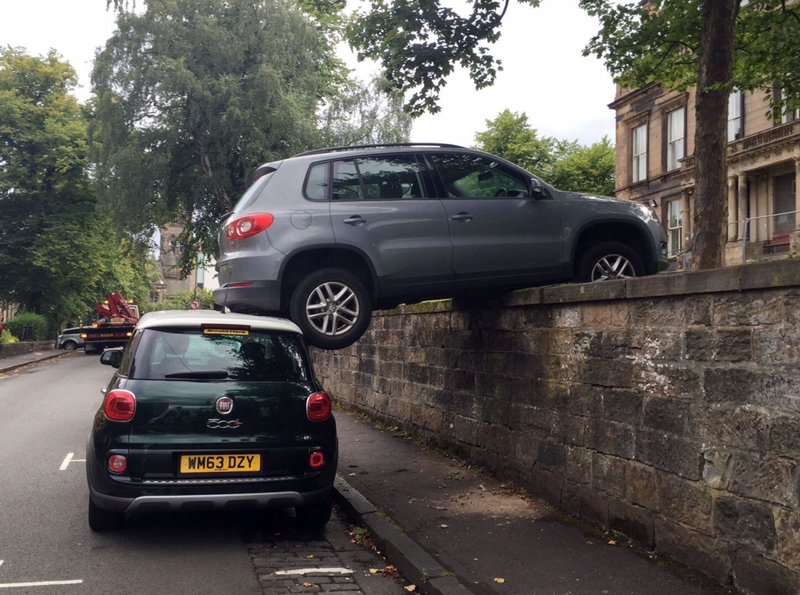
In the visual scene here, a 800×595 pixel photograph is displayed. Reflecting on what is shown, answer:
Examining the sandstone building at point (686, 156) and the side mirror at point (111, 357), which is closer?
the side mirror at point (111, 357)

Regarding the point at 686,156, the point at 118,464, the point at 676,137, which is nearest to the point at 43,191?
the point at 676,137

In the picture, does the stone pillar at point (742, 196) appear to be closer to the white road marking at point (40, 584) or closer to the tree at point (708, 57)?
the tree at point (708, 57)

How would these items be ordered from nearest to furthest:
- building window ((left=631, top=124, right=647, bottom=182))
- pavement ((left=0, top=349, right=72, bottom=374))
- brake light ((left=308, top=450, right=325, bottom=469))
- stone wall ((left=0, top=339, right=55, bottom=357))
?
1. brake light ((left=308, top=450, right=325, bottom=469))
2. pavement ((left=0, top=349, right=72, bottom=374))
3. stone wall ((left=0, top=339, right=55, bottom=357))
4. building window ((left=631, top=124, right=647, bottom=182))

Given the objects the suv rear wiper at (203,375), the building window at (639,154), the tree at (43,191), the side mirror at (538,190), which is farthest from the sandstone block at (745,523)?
the tree at (43,191)

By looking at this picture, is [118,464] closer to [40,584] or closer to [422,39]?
[40,584]

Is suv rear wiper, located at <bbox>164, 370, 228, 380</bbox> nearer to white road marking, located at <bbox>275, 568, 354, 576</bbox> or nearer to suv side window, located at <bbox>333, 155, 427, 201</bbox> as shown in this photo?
white road marking, located at <bbox>275, 568, 354, 576</bbox>

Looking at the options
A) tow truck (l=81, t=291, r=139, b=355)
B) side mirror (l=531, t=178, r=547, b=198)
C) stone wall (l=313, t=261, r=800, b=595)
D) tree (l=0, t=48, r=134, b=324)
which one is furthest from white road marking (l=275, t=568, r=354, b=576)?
tree (l=0, t=48, r=134, b=324)

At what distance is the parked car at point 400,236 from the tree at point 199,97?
74.6 ft

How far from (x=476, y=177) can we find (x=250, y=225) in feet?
7.43

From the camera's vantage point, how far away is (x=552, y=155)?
53594 millimetres

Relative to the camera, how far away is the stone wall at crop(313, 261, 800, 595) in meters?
4.67

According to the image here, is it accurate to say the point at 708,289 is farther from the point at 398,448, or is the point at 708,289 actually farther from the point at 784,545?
the point at 398,448

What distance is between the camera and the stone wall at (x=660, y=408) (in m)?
4.67

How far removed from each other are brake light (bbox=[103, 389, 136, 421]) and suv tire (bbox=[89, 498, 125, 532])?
0.86 meters
